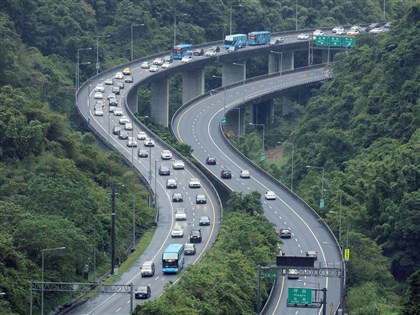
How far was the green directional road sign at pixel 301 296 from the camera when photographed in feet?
409

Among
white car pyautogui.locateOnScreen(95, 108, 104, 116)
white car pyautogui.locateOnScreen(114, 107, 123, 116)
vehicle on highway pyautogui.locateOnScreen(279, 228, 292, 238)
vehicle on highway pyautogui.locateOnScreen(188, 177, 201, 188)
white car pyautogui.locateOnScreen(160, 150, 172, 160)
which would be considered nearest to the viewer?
vehicle on highway pyautogui.locateOnScreen(279, 228, 292, 238)

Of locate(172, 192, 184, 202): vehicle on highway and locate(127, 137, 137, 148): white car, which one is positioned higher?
locate(127, 137, 137, 148): white car

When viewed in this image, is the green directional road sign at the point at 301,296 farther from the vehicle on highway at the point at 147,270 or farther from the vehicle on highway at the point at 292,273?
the vehicle on highway at the point at 147,270

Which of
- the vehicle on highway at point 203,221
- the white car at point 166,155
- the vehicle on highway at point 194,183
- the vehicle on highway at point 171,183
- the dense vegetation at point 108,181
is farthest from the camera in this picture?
the white car at point 166,155

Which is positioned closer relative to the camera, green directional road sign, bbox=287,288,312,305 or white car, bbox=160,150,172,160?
green directional road sign, bbox=287,288,312,305

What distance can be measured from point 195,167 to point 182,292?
52583mm

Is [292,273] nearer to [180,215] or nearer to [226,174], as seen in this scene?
[180,215]

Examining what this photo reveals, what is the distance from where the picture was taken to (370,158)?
578 ft

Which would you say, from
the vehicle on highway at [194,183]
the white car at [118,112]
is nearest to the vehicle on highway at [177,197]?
the vehicle on highway at [194,183]

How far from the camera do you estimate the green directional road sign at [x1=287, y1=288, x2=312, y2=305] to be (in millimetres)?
124625

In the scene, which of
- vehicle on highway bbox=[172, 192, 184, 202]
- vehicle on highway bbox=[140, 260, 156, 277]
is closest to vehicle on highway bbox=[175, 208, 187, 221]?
vehicle on highway bbox=[172, 192, 184, 202]

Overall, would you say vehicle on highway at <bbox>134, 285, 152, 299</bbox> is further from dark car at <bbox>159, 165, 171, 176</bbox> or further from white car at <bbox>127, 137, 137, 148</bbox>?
white car at <bbox>127, 137, 137, 148</bbox>

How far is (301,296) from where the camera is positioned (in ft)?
409

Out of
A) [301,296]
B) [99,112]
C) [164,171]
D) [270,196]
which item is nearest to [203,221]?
[270,196]
